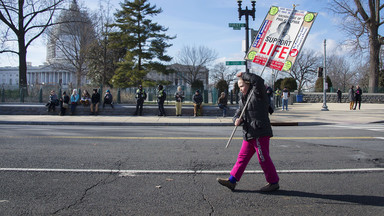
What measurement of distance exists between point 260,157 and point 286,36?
687cm

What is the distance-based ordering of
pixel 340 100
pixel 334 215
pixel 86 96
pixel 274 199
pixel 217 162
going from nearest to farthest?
pixel 334 215 < pixel 274 199 < pixel 217 162 < pixel 86 96 < pixel 340 100

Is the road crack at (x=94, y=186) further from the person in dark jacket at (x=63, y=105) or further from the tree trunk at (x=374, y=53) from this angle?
the tree trunk at (x=374, y=53)

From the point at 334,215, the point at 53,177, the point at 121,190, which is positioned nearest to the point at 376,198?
the point at 334,215

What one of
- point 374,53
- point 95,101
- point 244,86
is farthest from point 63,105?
point 374,53

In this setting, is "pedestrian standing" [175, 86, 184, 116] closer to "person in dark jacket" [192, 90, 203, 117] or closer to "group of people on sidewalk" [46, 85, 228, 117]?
"group of people on sidewalk" [46, 85, 228, 117]

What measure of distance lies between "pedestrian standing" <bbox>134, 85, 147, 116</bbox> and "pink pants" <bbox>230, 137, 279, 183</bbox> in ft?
44.4

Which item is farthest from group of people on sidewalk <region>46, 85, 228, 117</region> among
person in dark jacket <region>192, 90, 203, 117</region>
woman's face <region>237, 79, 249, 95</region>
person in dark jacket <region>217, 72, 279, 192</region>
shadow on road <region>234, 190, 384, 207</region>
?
shadow on road <region>234, 190, 384, 207</region>

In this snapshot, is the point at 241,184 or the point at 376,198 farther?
the point at 241,184

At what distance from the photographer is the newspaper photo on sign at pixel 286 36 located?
31.8ft

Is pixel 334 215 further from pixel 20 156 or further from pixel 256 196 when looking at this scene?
pixel 20 156

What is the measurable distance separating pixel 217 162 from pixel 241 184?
134cm

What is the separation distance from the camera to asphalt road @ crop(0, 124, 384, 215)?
12.2ft

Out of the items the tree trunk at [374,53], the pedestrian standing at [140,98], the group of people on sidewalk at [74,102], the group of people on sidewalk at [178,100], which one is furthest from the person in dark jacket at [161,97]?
the tree trunk at [374,53]

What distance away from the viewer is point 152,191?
4266 mm
